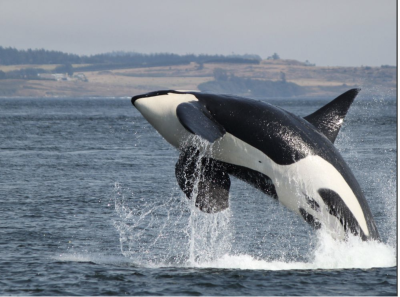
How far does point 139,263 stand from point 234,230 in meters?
4.54

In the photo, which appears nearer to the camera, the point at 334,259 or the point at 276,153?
the point at 276,153

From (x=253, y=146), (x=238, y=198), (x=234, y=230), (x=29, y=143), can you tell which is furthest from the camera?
(x=29, y=143)

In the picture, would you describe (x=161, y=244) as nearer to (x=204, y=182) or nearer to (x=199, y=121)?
(x=204, y=182)

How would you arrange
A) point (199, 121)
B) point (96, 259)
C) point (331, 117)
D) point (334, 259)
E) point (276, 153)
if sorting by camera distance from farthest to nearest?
1. point (96, 259)
2. point (334, 259)
3. point (331, 117)
4. point (276, 153)
5. point (199, 121)

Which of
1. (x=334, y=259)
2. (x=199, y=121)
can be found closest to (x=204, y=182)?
(x=199, y=121)

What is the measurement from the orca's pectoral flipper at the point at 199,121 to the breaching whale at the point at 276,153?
36 mm

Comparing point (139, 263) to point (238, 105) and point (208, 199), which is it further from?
point (238, 105)

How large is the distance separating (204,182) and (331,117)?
2878 millimetres

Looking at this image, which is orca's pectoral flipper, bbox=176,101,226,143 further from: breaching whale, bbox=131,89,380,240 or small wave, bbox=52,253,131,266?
small wave, bbox=52,253,131,266

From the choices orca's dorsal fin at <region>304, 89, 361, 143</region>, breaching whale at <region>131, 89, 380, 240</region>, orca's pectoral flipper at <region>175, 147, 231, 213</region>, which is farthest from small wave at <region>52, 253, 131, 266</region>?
orca's dorsal fin at <region>304, 89, 361, 143</region>

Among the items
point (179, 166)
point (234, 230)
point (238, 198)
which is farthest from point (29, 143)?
point (179, 166)

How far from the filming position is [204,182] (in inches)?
579

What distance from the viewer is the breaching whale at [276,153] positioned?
13805 millimetres

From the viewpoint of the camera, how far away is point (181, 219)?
22.9m
